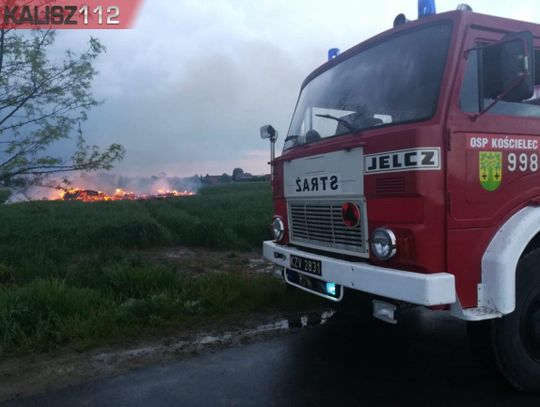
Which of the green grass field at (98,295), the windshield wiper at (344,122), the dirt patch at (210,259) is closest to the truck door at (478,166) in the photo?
the windshield wiper at (344,122)

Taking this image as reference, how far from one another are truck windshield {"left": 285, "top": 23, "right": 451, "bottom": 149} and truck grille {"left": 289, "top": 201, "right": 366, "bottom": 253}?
0.65 metres

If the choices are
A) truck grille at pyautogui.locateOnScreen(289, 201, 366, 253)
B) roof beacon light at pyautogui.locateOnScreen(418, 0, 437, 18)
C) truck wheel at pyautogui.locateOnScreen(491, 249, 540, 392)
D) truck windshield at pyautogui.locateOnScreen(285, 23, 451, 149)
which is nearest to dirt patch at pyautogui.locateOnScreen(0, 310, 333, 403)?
truck grille at pyautogui.locateOnScreen(289, 201, 366, 253)

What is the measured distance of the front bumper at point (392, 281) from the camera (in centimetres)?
292

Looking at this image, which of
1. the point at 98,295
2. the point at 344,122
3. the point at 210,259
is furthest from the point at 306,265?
the point at 210,259

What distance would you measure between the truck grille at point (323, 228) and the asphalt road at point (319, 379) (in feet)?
3.31

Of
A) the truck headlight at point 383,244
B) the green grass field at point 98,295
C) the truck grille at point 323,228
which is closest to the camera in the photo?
the truck headlight at point 383,244

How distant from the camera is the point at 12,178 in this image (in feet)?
18.9

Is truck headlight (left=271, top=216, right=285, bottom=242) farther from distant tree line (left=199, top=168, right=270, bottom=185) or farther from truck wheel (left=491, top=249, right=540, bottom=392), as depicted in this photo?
distant tree line (left=199, top=168, right=270, bottom=185)

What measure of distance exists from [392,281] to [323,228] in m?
1.02

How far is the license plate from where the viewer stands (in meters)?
3.84

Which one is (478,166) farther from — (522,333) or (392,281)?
(522,333)

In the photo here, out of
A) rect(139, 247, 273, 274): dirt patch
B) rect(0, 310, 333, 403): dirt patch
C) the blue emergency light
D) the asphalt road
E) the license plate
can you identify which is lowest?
the asphalt road

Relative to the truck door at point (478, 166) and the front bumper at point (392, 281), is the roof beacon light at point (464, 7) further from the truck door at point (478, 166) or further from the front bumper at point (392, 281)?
the front bumper at point (392, 281)

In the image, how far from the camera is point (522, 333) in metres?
3.33
